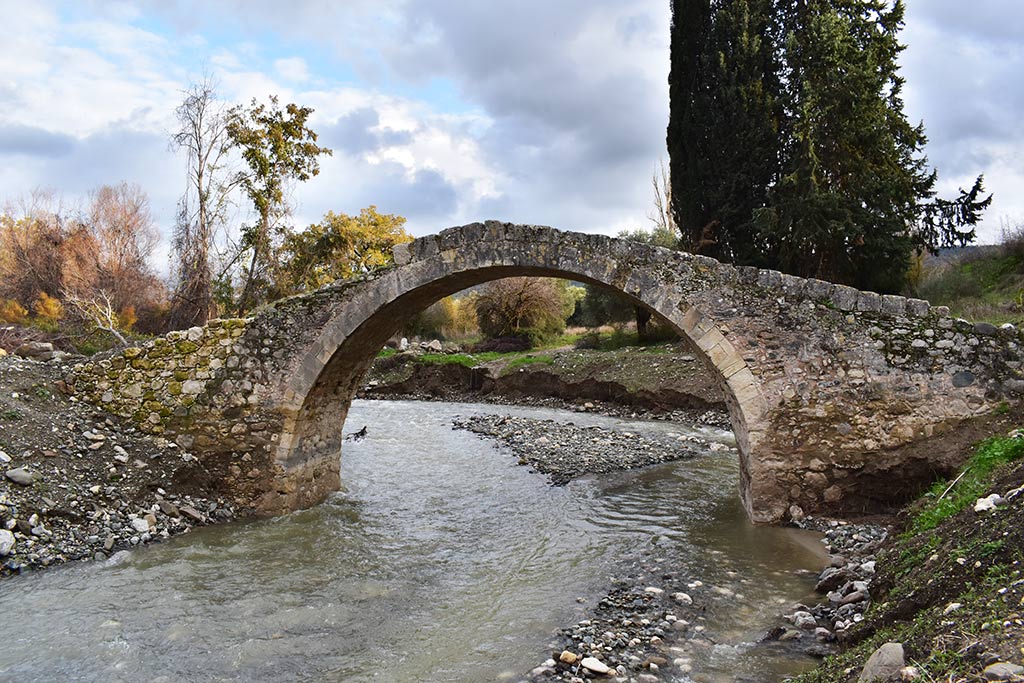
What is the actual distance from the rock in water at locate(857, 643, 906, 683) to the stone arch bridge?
4.59 meters

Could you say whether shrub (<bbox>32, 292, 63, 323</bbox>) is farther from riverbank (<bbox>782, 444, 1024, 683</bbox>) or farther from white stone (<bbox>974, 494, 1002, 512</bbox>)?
white stone (<bbox>974, 494, 1002, 512</bbox>)

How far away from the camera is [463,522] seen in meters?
9.00

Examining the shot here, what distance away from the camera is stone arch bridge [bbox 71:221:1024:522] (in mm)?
7770

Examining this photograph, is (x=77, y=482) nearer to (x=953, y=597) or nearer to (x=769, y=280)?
(x=769, y=280)

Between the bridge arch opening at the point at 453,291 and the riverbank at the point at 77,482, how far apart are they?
129cm

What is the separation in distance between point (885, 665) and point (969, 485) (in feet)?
11.8

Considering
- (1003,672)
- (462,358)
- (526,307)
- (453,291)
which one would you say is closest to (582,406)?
(462,358)

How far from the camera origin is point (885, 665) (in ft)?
11.2

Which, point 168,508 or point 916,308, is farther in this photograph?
point 168,508

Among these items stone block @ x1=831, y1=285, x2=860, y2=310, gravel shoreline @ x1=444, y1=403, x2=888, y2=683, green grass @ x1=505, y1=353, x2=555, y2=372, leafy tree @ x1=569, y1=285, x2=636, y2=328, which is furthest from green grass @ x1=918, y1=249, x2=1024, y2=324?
leafy tree @ x1=569, y1=285, x2=636, y2=328

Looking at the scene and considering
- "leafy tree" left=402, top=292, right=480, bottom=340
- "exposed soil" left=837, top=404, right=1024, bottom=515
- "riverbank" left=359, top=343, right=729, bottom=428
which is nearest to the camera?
"exposed soil" left=837, top=404, right=1024, bottom=515

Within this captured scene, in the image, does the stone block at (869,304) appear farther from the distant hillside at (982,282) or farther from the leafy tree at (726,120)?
the leafy tree at (726,120)

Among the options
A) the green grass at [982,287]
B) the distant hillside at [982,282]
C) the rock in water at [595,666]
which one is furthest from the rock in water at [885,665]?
the green grass at [982,287]

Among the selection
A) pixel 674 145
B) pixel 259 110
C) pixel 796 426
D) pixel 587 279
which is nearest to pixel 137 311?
pixel 259 110
